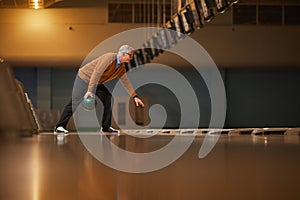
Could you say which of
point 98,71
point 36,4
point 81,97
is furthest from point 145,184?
point 36,4

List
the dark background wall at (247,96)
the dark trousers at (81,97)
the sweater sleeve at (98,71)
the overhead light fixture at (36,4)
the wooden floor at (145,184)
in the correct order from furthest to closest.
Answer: the dark background wall at (247,96) → the overhead light fixture at (36,4) → the dark trousers at (81,97) → the sweater sleeve at (98,71) → the wooden floor at (145,184)

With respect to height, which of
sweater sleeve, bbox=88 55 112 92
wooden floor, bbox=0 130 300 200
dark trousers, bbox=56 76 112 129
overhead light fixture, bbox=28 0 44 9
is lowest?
wooden floor, bbox=0 130 300 200

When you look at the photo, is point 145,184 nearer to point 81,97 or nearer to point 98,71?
point 98,71

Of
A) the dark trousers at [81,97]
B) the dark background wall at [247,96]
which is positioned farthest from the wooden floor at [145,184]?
the dark background wall at [247,96]

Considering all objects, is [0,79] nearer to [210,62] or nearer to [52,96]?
[210,62]

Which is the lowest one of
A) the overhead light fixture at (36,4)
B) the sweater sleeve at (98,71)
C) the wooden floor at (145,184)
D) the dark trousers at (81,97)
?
the wooden floor at (145,184)

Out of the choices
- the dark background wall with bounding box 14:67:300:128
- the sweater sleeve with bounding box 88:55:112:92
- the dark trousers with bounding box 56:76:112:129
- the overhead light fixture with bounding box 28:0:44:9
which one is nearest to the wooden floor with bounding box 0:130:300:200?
the sweater sleeve with bounding box 88:55:112:92

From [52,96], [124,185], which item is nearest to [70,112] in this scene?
[124,185]

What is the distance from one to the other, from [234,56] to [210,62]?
97 centimetres

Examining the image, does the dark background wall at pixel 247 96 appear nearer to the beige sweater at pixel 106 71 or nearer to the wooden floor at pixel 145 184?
the beige sweater at pixel 106 71

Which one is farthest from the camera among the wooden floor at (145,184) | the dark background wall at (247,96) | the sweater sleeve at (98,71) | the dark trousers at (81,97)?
the dark background wall at (247,96)

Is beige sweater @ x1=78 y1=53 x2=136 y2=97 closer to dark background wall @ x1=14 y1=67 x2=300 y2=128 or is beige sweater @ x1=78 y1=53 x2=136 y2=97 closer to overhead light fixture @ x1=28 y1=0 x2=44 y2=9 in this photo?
overhead light fixture @ x1=28 y1=0 x2=44 y2=9

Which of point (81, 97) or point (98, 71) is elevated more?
point (98, 71)

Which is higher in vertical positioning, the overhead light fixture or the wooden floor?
the overhead light fixture
